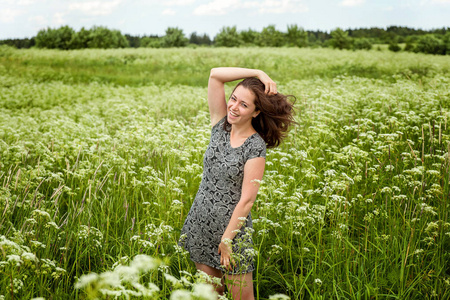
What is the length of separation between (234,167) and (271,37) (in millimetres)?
69033

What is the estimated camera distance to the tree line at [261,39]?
44.9 meters

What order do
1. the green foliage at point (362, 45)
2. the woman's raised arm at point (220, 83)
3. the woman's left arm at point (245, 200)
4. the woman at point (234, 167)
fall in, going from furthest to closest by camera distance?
the green foliage at point (362, 45), the woman's raised arm at point (220, 83), the woman at point (234, 167), the woman's left arm at point (245, 200)

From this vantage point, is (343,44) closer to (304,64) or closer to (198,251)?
(304,64)

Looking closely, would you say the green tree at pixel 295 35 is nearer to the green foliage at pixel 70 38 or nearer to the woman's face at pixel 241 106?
the green foliage at pixel 70 38

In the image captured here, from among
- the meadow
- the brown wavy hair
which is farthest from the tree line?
the brown wavy hair

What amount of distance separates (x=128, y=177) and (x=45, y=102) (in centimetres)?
1166

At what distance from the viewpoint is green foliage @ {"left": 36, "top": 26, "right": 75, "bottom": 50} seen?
5206cm

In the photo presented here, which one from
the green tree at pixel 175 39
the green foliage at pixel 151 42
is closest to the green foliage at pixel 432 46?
the green tree at pixel 175 39

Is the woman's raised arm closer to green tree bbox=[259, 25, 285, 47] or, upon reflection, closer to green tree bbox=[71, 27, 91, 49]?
green tree bbox=[71, 27, 91, 49]

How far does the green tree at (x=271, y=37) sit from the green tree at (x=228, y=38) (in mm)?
4594

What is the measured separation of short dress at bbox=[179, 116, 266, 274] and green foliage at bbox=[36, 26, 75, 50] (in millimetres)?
56373

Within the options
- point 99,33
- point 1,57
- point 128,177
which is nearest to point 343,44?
point 99,33

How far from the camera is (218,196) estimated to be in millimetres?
3121

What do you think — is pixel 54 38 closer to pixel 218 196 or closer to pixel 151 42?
pixel 151 42
